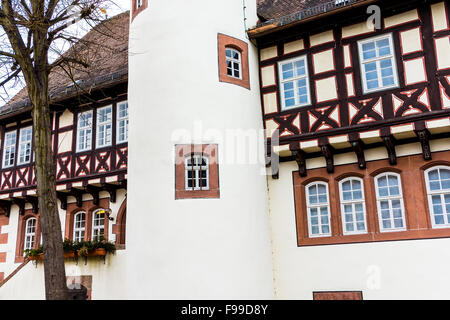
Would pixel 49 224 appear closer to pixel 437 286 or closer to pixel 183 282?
pixel 183 282

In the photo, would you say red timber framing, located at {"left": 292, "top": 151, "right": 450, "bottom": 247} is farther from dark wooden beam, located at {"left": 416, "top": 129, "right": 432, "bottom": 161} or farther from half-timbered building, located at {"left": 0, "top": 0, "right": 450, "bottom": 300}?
dark wooden beam, located at {"left": 416, "top": 129, "right": 432, "bottom": 161}

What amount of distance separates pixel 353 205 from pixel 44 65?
289 inches

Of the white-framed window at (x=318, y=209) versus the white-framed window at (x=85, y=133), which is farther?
the white-framed window at (x=85, y=133)

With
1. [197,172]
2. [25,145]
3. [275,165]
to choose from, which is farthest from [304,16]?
[25,145]

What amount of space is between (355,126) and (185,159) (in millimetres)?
3885

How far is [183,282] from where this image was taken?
1046 cm

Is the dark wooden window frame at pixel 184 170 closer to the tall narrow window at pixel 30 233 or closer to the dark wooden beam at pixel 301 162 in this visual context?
the dark wooden beam at pixel 301 162

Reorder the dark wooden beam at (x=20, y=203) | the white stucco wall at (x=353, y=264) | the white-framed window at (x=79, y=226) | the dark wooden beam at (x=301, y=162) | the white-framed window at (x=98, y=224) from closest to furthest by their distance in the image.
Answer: the white stucco wall at (x=353, y=264) < the dark wooden beam at (x=301, y=162) < the white-framed window at (x=98, y=224) < the white-framed window at (x=79, y=226) < the dark wooden beam at (x=20, y=203)

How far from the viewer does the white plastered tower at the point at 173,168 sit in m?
10.6

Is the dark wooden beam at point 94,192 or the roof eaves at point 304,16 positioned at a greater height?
the roof eaves at point 304,16

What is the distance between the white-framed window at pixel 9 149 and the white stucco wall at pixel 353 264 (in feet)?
30.6

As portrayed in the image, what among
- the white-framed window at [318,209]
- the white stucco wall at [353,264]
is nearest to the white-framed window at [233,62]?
the white stucco wall at [353,264]

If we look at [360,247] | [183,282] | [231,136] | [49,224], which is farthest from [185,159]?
[360,247]

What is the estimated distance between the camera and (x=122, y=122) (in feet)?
46.9
